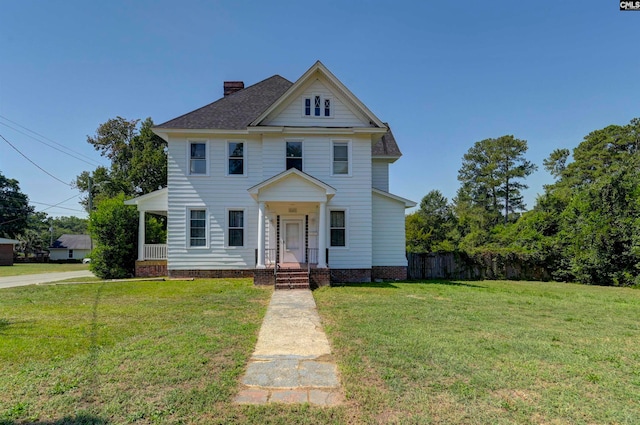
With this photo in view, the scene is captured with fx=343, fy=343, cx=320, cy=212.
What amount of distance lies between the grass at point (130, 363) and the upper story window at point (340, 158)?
733cm

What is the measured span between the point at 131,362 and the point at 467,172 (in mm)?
47185

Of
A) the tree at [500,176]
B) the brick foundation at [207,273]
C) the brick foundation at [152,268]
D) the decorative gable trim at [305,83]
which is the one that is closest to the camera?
the decorative gable trim at [305,83]

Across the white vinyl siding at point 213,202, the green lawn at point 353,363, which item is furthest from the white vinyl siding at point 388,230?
the green lawn at point 353,363

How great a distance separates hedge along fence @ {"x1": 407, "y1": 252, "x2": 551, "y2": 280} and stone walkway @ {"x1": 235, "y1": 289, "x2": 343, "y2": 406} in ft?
35.2

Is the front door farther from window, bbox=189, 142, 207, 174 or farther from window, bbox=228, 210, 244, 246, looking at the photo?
window, bbox=189, 142, 207, 174

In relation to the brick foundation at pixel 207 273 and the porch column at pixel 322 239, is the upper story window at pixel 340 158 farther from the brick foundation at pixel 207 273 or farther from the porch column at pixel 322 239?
the brick foundation at pixel 207 273

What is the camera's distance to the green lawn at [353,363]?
342 centimetres

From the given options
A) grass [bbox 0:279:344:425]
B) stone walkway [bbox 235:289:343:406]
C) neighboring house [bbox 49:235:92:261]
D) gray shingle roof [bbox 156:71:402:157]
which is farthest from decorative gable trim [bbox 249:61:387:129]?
neighboring house [bbox 49:235:92:261]

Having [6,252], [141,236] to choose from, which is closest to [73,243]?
[6,252]

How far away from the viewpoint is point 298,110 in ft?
47.4

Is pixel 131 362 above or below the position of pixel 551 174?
below

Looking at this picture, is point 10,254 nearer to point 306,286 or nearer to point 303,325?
point 306,286

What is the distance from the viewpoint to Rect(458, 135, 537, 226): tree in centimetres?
4184

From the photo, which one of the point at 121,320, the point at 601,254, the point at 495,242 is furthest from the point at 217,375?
the point at 495,242
